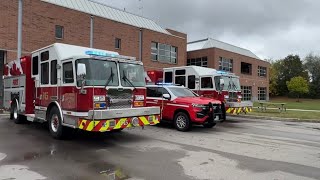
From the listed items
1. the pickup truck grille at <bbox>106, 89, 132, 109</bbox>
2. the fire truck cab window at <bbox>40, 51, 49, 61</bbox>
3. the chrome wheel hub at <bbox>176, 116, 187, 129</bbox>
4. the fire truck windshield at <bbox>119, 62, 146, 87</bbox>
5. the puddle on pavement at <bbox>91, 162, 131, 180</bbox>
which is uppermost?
the fire truck cab window at <bbox>40, 51, 49, 61</bbox>

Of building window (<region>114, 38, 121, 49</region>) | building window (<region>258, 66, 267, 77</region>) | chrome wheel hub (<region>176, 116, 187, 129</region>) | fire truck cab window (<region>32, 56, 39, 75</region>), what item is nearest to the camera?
fire truck cab window (<region>32, 56, 39, 75</region>)

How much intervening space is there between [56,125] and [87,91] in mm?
2141

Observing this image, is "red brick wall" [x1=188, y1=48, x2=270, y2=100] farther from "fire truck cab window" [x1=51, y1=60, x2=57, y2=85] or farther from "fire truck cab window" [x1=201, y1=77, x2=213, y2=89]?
"fire truck cab window" [x1=51, y1=60, x2=57, y2=85]

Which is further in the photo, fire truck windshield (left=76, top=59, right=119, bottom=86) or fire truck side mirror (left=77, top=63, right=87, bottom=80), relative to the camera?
fire truck windshield (left=76, top=59, right=119, bottom=86)

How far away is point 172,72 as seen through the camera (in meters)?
18.4

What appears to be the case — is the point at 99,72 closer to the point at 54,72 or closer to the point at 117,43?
the point at 54,72

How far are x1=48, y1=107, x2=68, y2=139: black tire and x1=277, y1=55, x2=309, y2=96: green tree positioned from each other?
85.4m

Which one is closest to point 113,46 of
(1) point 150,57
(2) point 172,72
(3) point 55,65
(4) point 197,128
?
(1) point 150,57

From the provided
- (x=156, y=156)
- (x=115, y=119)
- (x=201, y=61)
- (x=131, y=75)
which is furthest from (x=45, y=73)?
(x=201, y=61)

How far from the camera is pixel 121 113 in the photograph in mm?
9039

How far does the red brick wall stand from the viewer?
44281mm

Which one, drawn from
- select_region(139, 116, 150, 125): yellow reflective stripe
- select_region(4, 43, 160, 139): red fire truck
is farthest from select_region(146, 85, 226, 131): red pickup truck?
select_region(139, 116, 150, 125): yellow reflective stripe

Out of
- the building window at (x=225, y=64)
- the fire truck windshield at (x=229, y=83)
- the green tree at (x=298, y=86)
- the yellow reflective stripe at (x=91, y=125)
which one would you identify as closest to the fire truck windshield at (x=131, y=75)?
the yellow reflective stripe at (x=91, y=125)

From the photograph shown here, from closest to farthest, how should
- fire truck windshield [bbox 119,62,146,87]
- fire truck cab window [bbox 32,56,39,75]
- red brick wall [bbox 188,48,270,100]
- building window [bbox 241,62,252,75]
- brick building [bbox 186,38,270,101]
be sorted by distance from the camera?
fire truck windshield [bbox 119,62,146,87] < fire truck cab window [bbox 32,56,39,75] < red brick wall [bbox 188,48,270,100] < brick building [bbox 186,38,270,101] < building window [bbox 241,62,252,75]
